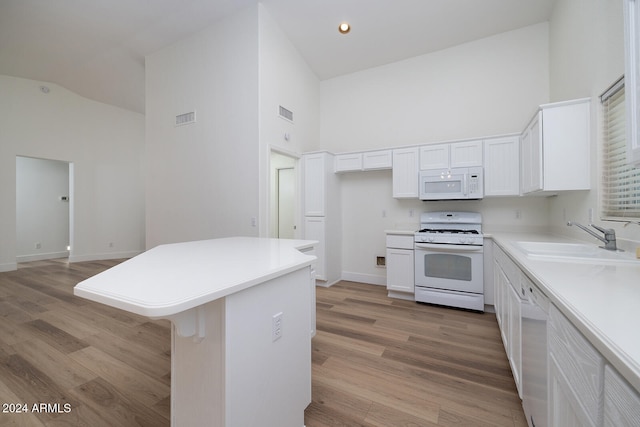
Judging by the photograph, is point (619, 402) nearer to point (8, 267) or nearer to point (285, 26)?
point (285, 26)

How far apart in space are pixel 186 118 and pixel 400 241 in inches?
153

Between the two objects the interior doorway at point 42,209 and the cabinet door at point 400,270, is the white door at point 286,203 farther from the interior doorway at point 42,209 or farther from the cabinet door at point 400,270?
the interior doorway at point 42,209

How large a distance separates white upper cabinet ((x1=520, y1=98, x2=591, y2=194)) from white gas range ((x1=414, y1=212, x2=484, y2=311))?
1075 millimetres

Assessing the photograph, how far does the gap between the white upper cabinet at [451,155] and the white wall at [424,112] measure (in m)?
0.49

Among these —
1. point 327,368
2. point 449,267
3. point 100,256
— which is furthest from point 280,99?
point 100,256

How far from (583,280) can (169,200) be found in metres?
4.93

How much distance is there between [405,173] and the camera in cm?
378

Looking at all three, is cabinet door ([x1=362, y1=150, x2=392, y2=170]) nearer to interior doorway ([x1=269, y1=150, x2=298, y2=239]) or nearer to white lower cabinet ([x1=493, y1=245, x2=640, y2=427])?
interior doorway ([x1=269, y1=150, x2=298, y2=239])

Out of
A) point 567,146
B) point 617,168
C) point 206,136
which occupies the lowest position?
point 617,168

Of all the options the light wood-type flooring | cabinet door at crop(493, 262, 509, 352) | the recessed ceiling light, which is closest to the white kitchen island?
the light wood-type flooring

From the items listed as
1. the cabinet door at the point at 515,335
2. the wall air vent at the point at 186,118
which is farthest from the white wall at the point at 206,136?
the cabinet door at the point at 515,335

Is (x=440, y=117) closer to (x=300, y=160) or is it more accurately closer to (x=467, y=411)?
(x=300, y=160)

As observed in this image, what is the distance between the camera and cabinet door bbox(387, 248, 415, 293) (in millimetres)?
3543

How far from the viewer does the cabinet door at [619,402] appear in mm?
500
